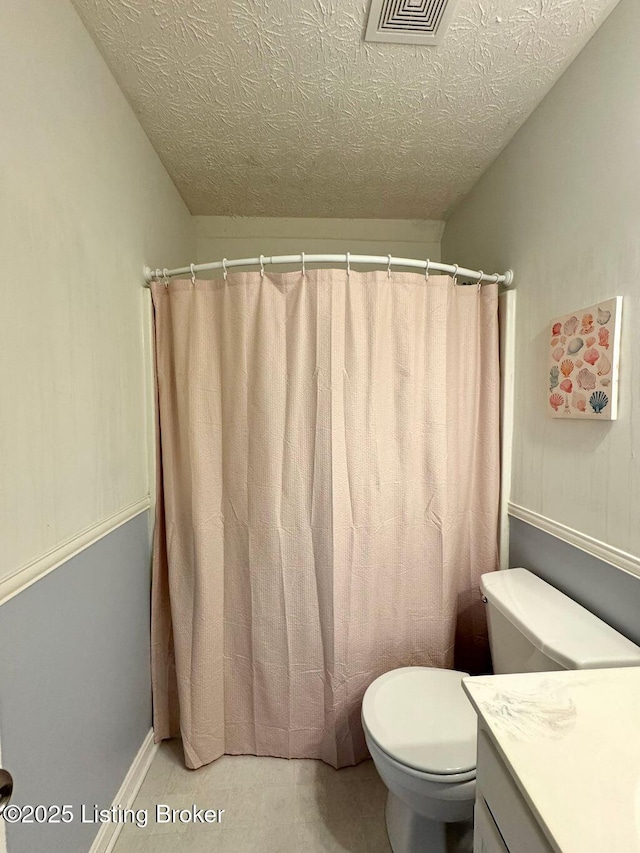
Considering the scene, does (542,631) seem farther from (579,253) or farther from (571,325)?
(579,253)

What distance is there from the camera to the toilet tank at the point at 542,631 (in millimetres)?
956

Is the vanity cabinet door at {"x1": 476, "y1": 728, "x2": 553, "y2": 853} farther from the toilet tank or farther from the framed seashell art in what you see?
the framed seashell art

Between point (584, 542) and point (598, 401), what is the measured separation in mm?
408

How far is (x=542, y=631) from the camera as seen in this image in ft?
3.47

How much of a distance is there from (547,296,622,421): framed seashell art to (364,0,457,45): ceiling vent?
0.87 m

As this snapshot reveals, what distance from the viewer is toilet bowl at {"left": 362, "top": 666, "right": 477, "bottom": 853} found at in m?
1.01

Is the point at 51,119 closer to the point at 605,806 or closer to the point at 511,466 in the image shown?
the point at 605,806

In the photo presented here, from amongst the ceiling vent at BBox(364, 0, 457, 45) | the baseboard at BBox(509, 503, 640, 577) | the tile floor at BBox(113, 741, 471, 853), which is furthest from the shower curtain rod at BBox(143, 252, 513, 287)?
the tile floor at BBox(113, 741, 471, 853)

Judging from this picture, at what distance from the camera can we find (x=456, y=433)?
1552mm

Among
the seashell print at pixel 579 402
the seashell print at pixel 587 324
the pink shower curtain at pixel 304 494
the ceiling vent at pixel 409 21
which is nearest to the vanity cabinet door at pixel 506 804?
the pink shower curtain at pixel 304 494

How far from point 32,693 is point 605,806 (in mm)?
1058

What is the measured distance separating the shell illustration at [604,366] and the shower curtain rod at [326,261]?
0.59 m

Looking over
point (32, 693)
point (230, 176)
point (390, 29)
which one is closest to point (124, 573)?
point (32, 693)

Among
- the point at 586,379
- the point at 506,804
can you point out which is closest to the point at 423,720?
the point at 506,804
